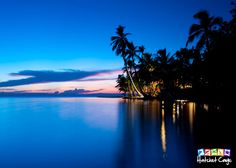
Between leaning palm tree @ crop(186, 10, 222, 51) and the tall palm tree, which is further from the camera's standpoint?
the tall palm tree

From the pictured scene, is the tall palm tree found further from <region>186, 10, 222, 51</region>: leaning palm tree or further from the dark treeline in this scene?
<region>186, 10, 222, 51</region>: leaning palm tree

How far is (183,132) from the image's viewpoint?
14875 millimetres

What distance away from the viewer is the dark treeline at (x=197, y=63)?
27.0 metres

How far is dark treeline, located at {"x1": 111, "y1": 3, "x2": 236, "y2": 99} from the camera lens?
26984 mm

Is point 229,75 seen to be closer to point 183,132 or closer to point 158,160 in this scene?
point 183,132

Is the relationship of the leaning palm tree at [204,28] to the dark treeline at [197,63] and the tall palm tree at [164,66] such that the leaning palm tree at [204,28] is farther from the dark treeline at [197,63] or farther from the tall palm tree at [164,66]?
the tall palm tree at [164,66]

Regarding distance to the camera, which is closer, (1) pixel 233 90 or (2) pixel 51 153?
(2) pixel 51 153

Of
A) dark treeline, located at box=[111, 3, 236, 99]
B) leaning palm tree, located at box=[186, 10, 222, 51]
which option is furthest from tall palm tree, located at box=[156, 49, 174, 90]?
leaning palm tree, located at box=[186, 10, 222, 51]

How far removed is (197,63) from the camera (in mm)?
41281

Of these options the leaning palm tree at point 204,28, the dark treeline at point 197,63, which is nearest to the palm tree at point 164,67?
the dark treeline at point 197,63

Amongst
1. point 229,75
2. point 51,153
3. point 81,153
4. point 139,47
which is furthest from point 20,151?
point 139,47

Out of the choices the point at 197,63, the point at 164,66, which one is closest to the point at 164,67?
the point at 164,66

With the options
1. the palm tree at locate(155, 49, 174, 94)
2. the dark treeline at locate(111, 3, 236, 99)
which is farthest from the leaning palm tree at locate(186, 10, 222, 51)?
the palm tree at locate(155, 49, 174, 94)

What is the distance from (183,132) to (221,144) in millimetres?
4572
